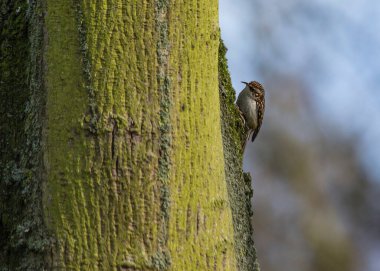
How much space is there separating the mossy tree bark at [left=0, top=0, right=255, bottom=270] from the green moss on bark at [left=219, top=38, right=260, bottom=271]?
0.26 metres

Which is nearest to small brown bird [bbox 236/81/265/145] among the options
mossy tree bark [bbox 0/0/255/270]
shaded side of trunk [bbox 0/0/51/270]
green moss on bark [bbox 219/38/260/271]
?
green moss on bark [bbox 219/38/260/271]

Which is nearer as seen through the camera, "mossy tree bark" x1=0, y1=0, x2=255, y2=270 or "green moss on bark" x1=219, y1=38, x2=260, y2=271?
"mossy tree bark" x1=0, y1=0, x2=255, y2=270

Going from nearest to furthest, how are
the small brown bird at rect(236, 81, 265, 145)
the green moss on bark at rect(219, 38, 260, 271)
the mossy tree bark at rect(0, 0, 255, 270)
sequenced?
the mossy tree bark at rect(0, 0, 255, 270) < the green moss on bark at rect(219, 38, 260, 271) < the small brown bird at rect(236, 81, 265, 145)

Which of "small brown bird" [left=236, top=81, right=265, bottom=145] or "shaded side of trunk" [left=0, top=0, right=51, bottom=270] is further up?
"small brown bird" [left=236, top=81, right=265, bottom=145]

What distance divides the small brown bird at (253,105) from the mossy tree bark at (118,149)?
3267mm

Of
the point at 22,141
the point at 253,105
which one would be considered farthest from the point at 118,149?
the point at 253,105

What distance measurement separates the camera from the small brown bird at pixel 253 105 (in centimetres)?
548

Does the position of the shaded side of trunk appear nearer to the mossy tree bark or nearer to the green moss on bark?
the mossy tree bark

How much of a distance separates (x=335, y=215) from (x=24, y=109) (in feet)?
34.6

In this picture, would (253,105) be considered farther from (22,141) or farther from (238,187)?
(22,141)

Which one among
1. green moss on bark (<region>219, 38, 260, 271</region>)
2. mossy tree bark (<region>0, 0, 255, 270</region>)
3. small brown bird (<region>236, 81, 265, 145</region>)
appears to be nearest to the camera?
mossy tree bark (<region>0, 0, 255, 270</region>)

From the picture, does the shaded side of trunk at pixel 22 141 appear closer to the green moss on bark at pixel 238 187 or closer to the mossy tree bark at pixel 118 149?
the mossy tree bark at pixel 118 149

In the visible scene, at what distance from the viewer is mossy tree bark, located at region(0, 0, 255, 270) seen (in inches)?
73.8

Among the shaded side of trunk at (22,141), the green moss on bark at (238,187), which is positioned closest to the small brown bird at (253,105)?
the green moss on bark at (238,187)
